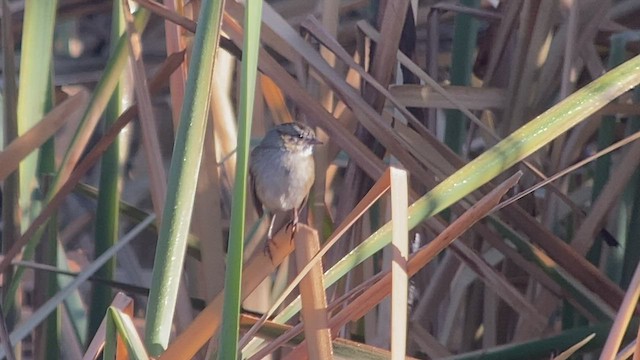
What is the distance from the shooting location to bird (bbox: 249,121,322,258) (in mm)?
2244

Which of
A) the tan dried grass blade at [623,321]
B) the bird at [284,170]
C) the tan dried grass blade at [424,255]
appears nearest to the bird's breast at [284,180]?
the bird at [284,170]

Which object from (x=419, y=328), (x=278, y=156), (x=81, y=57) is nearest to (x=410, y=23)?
(x=278, y=156)

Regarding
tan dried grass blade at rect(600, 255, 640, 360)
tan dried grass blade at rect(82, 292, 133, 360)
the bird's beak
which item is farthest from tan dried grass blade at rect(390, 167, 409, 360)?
the bird's beak

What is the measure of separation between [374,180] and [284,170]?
16.8 inches

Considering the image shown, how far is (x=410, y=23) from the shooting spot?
2.21m

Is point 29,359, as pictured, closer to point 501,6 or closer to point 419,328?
point 419,328

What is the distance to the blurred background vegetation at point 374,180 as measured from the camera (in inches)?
64.4

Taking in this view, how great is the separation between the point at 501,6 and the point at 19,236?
116 centimetres

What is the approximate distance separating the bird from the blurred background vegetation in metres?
0.04

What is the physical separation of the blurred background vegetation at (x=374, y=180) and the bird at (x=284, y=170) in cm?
4

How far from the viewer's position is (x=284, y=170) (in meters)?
2.39

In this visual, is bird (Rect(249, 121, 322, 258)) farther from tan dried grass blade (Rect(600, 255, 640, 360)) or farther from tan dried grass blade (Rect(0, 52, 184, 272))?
tan dried grass blade (Rect(600, 255, 640, 360))

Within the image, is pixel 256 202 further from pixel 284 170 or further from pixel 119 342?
pixel 119 342

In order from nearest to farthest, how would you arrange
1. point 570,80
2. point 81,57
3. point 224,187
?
point 570,80 → point 224,187 → point 81,57
